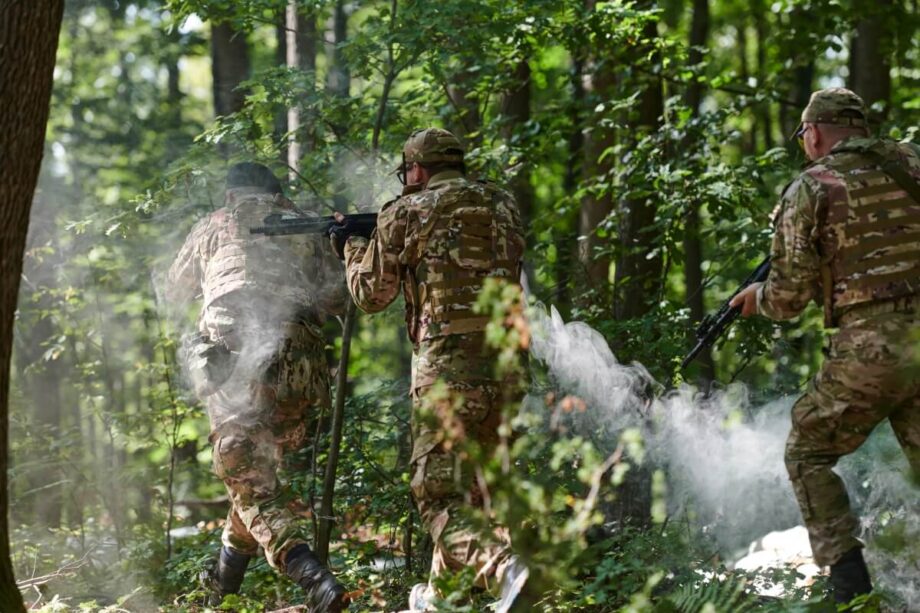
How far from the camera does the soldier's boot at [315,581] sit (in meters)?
5.53

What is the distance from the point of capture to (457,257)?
5.39m

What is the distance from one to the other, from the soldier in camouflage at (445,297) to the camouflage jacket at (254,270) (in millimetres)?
1058

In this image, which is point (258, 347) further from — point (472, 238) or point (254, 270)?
point (472, 238)

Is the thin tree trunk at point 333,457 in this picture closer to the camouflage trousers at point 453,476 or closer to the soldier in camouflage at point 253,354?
the soldier in camouflage at point 253,354

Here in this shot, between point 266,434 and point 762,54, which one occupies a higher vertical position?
point 762,54

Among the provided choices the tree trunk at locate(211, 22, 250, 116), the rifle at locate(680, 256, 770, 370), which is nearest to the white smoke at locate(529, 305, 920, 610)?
the rifle at locate(680, 256, 770, 370)

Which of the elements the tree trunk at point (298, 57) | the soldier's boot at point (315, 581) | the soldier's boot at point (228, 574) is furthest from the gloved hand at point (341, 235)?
the soldier's boot at point (228, 574)

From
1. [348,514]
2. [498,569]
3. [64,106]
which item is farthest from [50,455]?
[64,106]

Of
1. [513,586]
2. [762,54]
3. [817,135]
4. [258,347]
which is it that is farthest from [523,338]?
[762,54]

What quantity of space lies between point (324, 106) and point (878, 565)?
4779 millimetres

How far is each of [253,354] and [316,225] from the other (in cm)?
94

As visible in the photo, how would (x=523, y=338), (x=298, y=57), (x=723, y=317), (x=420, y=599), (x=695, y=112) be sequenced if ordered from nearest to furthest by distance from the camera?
(x=523, y=338) → (x=420, y=599) → (x=723, y=317) → (x=298, y=57) → (x=695, y=112)

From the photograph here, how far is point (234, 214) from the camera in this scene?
665 cm

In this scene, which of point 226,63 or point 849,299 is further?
point 226,63
